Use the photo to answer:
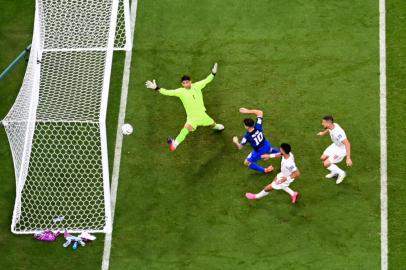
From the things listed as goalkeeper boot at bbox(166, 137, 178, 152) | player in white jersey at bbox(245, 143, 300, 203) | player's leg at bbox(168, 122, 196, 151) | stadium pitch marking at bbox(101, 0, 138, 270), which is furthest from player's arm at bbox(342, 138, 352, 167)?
stadium pitch marking at bbox(101, 0, 138, 270)

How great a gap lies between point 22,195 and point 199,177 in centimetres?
345

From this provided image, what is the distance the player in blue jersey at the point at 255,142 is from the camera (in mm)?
14609

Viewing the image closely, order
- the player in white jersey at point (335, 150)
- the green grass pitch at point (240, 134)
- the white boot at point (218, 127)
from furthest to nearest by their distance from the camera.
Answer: the white boot at point (218, 127)
the green grass pitch at point (240, 134)
the player in white jersey at point (335, 150)

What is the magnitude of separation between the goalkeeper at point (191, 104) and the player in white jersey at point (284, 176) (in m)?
1.41

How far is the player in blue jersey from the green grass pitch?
0.97 ft

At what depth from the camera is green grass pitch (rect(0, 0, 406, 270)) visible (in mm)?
15070

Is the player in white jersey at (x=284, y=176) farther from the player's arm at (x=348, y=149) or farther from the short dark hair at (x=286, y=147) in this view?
the player's arm at (x=348, y=149)

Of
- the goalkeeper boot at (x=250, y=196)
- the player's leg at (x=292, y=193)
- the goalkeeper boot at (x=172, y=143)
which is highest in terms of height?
the goalkeeper boot at (x=172, y=143)

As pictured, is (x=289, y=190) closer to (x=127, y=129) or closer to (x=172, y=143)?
(x=172, y=143)

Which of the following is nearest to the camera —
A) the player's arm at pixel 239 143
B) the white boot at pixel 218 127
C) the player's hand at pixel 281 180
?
the player's hand at pixel 281 180

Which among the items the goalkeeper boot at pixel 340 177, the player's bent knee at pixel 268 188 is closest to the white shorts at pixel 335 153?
the goalkeeper boot at pixel 340 177

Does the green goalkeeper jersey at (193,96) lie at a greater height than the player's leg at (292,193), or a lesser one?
greater

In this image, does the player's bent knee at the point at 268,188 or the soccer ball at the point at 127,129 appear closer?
Result: the player's bent knee at the point at 268,188

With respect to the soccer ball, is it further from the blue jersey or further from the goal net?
the blue jersey
